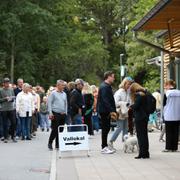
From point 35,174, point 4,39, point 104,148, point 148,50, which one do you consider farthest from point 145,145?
point 4,39

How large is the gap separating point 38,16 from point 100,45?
41.6 feet

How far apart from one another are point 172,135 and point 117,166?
3.22m

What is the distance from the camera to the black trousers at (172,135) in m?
15.2

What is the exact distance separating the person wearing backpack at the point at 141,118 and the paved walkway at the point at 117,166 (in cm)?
27

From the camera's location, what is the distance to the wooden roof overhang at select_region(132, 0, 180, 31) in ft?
40.7

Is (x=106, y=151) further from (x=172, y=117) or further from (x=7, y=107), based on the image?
(x=7, y=107)

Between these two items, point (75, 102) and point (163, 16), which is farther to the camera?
point (75, 102)

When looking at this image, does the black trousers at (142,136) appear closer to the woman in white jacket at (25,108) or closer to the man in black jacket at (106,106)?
the man in black jacket at (106,106)

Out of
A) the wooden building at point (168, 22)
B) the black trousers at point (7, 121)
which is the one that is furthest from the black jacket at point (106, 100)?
the black trousers at point (7, 121)

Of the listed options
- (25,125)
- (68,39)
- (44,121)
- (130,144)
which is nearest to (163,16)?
(130,144)

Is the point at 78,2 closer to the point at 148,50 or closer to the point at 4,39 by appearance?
the point at 4,39

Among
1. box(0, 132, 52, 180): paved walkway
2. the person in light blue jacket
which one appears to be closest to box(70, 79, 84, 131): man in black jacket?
box(0, 132, 52, 180): paved walkway

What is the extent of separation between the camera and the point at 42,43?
167ft

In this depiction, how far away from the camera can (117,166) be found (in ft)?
40.9
